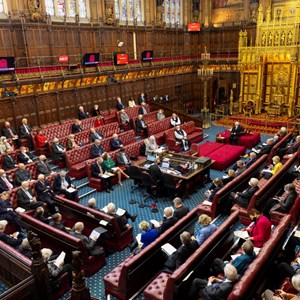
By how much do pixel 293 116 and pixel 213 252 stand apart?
1655cm

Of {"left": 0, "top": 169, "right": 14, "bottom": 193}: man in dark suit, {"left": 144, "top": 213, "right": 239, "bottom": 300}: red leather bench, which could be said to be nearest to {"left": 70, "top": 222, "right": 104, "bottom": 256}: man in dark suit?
{"left": 144, "top": 213, "right": 239, "bottom": 300}: red leather bench

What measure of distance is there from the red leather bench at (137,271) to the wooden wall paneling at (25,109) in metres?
10.4

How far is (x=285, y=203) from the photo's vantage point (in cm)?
742

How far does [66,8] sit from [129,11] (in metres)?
4.81

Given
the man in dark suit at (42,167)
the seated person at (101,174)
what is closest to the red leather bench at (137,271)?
the seated person at (101,174)

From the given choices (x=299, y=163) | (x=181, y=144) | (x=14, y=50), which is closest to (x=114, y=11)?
(x=14, y=50)

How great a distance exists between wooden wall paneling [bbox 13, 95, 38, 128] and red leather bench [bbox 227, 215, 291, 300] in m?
12.1

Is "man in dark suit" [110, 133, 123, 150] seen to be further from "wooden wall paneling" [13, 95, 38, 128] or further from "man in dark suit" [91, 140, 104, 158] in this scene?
"wooden wall paneling" [13, 95, 38, 128]

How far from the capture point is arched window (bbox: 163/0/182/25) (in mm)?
22953

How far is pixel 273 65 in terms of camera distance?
69.7 ft

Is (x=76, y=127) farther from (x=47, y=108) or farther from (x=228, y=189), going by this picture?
(x=228, y=189)

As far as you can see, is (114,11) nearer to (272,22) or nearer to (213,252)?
(272,22)

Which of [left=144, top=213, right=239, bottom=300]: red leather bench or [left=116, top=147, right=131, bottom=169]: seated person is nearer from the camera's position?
[left=144, top=213, right=239, bottom=300]: red leather bench

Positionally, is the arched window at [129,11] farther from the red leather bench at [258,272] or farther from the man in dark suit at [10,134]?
the red leather bench at [258,272]
